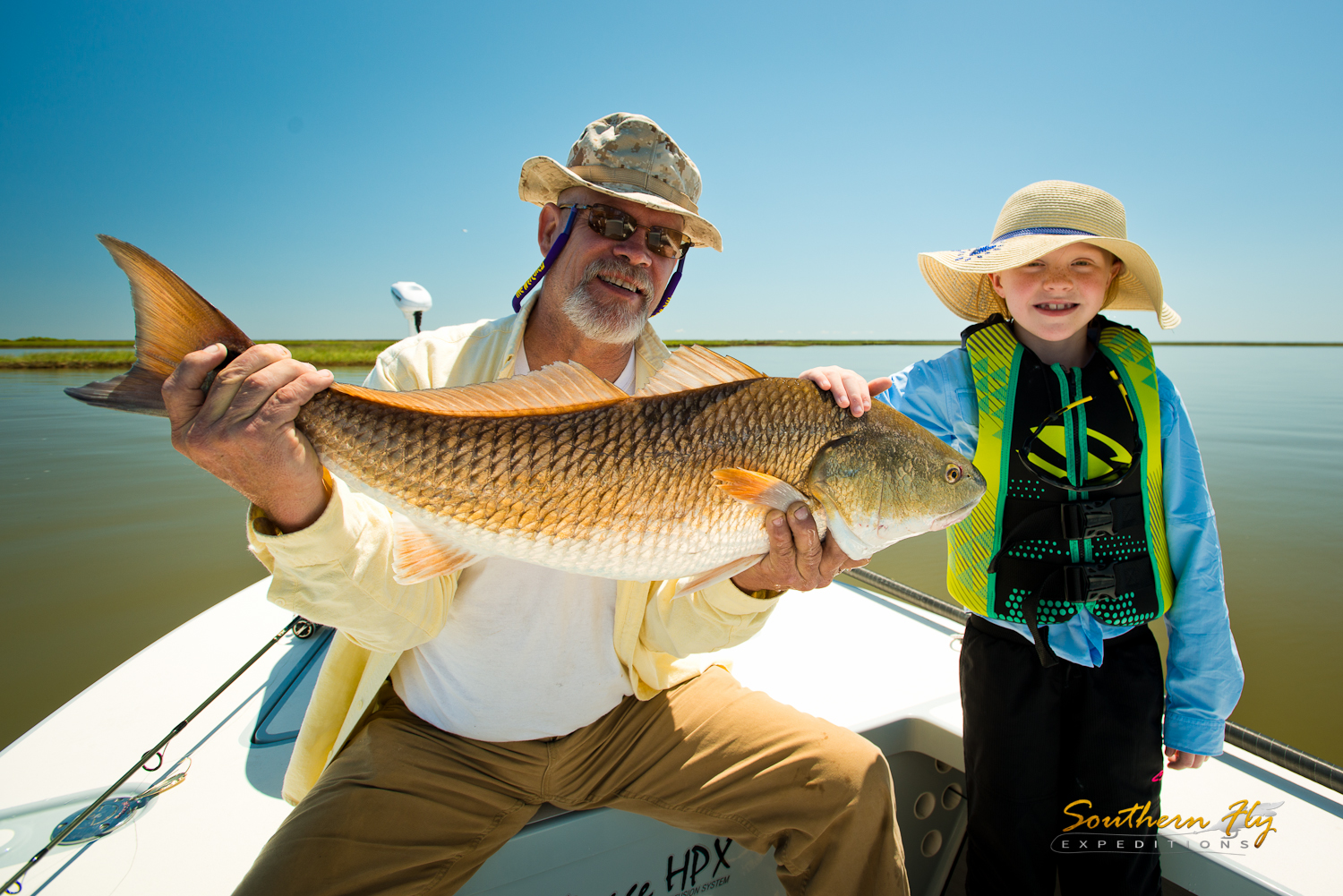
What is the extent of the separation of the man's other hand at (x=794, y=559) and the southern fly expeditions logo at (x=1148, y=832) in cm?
135

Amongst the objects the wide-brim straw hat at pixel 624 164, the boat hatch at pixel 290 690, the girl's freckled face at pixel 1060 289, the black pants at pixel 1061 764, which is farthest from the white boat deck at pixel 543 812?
the wide-brim straw hat at pixel 624 164

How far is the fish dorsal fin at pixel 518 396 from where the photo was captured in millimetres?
1753

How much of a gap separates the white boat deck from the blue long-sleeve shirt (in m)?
0.46

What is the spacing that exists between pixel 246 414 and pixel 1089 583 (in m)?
2.97

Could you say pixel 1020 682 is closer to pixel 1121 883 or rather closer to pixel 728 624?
pixel 1121 883

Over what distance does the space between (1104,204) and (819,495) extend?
194 centimetres

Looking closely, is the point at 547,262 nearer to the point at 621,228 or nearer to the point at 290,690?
the point at 621,228

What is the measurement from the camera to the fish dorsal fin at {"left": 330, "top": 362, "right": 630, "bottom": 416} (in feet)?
5.75

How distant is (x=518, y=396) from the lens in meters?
1.87

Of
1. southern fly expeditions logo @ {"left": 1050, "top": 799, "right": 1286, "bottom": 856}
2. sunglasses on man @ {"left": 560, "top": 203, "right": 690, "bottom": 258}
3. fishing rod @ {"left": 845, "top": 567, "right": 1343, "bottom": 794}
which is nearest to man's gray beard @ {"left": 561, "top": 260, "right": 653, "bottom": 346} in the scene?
sunglasses on man @ {"left": 560, "top": 203, "right": 690, "bottom": 258}

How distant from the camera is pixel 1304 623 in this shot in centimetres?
637

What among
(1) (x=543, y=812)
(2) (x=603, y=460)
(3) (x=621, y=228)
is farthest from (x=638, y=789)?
(3) (x=621, y=228)

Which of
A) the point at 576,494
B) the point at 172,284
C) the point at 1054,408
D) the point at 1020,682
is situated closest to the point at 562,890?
the point at 576,494

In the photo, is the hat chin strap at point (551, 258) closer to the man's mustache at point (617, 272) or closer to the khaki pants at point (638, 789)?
the man's mustache at point (617, 272)
